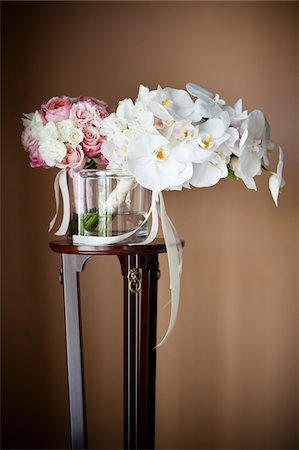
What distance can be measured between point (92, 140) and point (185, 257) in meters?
0.78

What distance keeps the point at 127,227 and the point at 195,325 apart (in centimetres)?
77

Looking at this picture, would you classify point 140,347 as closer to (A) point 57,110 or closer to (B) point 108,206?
(B) point 108,206

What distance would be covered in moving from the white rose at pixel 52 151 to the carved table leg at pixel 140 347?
0.32m

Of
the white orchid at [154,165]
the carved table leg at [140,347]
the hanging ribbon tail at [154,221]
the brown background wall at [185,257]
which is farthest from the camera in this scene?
the brown background wall at [185,257]

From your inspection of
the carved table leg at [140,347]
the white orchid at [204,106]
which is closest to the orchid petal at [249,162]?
the white orchid at [204,106]

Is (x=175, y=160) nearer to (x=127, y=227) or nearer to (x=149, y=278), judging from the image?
(x=127, y=227)

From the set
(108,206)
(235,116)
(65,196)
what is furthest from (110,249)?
(235,116)

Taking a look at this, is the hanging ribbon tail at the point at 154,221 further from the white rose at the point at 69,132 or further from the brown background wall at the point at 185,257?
the brown background wall at the point at 185,257

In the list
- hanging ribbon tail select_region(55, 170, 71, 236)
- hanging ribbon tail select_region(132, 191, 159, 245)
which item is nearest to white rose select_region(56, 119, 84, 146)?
hanging ribbon tail select_region(55, 170, 71, 236)

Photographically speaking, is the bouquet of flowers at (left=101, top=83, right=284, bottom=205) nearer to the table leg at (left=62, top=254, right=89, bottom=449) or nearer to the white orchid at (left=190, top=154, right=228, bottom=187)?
the white orchid at (left=190, top=154, right=228, bottom=187)

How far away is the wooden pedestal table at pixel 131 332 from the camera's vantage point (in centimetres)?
149

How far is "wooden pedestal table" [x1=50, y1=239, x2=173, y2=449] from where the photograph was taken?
1.49 meters

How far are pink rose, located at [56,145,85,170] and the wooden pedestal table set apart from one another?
0.70 ft

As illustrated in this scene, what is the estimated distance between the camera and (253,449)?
7.04 ft
